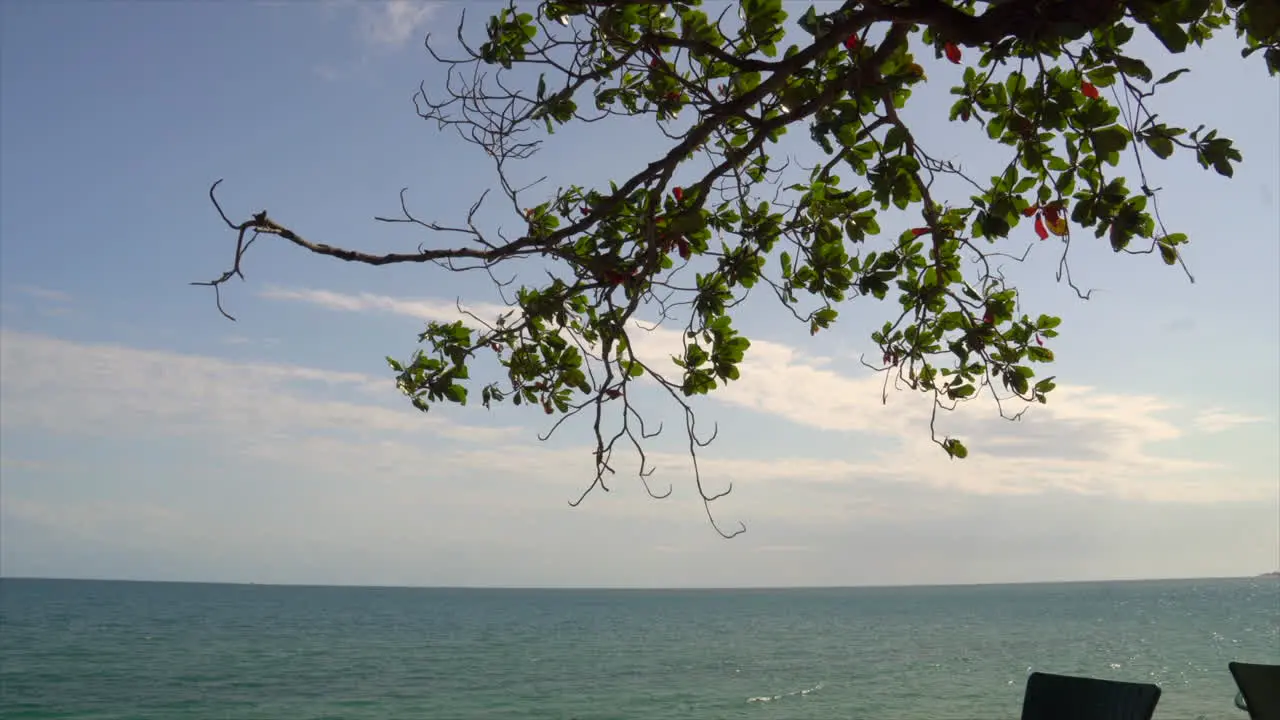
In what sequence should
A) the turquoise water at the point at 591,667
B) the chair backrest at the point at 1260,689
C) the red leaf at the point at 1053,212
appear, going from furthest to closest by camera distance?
the turquoise water at the point at 591,667 → the chair backrest at the point at 1260,689 → the red leaf at the point at 1053,212

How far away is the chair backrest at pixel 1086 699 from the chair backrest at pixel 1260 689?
379 millimetres

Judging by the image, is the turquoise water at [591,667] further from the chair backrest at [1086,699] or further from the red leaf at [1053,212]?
the red leaf at [1053,212]

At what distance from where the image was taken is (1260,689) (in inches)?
155

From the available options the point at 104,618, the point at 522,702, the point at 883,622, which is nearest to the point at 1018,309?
the point at 522,702

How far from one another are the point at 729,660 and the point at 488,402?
31122 millimetres

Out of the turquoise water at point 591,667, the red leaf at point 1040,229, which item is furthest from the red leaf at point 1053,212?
the turquoise water at point 591,667

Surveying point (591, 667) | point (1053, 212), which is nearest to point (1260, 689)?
point (1053, 212)

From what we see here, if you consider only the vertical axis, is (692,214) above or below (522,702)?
above

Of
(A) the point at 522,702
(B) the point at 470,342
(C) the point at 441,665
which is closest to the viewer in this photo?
(B) the point at 470,342

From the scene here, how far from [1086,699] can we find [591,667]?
28.5 meters

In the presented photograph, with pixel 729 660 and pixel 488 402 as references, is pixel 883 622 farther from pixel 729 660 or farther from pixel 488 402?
pixel 488 402

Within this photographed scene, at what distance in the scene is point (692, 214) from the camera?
3570 millimetres

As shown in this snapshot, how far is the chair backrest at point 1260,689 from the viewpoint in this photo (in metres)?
3.93

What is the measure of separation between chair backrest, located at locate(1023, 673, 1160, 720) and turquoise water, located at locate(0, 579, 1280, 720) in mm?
15317
